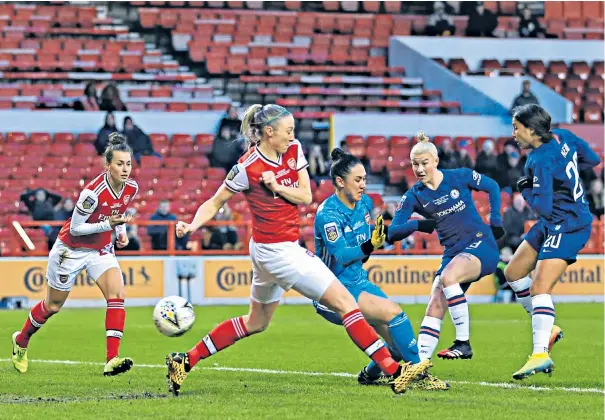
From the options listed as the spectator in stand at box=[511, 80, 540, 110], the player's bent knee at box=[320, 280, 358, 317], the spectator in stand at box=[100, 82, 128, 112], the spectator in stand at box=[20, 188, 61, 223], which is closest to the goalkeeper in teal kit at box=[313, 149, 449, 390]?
the player's bent knee at box=[320, 280, 358, 317]

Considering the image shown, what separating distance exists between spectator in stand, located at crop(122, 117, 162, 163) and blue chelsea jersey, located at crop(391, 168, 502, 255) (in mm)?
14409

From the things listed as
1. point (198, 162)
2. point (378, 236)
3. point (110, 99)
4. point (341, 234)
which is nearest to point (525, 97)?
point (198, 162)

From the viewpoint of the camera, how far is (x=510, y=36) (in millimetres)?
32438

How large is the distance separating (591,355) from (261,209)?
16.1ft

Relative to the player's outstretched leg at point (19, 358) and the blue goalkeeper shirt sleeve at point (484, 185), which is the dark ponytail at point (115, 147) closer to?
the player's outstretched leg at point (19, 358)

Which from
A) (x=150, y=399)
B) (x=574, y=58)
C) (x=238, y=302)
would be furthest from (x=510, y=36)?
(x=150, y=399)


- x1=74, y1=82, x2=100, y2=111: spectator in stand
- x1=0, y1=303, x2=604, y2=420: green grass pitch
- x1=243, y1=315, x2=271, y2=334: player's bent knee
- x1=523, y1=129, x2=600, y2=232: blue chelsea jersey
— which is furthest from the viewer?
x1=74, y1=82, x2=100, y2=111: spectator in stand

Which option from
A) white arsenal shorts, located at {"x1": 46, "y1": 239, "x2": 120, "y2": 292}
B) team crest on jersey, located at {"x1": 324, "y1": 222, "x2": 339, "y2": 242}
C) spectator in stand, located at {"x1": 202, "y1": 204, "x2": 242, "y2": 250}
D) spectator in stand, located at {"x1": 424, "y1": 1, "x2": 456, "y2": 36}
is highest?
spectator in stand, located at {"x1": 424, "y1": 1, "x2": 456, "y2": 36}

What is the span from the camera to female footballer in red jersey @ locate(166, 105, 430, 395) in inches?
302

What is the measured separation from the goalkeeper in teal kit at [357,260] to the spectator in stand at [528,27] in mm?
24558

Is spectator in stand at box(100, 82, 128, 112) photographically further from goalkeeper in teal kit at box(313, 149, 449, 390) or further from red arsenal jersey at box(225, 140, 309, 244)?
red arsenal jersey at box(225, 140, 309, 244)

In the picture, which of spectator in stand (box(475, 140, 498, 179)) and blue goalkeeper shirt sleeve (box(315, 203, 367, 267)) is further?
spectator in stand (box(475, 140, 498, 179))

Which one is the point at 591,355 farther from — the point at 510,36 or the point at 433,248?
the point at 510,36

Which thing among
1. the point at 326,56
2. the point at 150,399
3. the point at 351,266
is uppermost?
the point at 326,56
